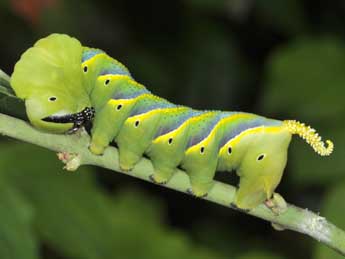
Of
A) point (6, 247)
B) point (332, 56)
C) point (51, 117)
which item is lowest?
point (6, 247)

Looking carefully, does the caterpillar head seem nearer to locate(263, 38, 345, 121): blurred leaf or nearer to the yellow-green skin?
the yellow-green skin

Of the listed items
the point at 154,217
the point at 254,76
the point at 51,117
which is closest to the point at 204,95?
the point at 254,76

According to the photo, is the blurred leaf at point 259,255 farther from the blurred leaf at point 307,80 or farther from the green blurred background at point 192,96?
the blurred leaf at point 307,80

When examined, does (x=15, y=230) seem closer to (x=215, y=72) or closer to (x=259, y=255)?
(x=259, y=255)

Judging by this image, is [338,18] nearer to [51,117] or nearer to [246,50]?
[246,50]

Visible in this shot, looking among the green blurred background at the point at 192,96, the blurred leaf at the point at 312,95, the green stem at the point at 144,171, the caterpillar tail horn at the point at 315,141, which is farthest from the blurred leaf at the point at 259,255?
the green stem at the point at 144,171

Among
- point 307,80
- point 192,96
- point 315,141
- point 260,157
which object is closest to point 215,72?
point 192,96
